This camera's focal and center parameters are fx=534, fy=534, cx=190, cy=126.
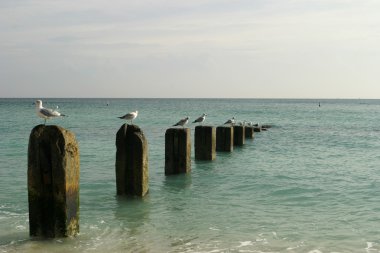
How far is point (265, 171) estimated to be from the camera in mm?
17047

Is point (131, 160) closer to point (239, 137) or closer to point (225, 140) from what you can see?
point (225, 140)

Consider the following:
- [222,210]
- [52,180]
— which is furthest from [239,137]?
[52,180]

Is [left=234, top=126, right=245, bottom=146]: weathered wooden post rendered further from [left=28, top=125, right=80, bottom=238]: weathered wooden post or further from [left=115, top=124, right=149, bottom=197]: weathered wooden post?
[left=28, top=125, right=80, bottom=238]: weathered wooden post

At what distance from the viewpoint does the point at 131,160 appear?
36.6ft

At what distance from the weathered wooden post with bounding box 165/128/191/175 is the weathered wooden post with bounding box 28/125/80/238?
6.63 meters

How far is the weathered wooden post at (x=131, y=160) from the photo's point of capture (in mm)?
11039

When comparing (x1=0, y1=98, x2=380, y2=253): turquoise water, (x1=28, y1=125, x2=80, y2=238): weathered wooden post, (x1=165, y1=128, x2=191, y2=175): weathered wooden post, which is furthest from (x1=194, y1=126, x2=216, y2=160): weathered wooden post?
(x1=28, y1=125, x2=80, y2=238): weathered wooden post

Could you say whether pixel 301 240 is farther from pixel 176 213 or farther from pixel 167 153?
pixel 167 153

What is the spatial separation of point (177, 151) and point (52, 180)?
7.21 meters

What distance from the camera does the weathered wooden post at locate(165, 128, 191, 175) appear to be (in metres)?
14.7

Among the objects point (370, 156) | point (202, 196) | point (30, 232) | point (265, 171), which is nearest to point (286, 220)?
point (202, 196)

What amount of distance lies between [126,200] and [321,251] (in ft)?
15.3

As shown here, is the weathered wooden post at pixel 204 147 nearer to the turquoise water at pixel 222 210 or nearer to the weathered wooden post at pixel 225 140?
the turquoise water at pixel 222 210

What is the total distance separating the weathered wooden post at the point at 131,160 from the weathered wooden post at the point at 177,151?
11.0 feet
